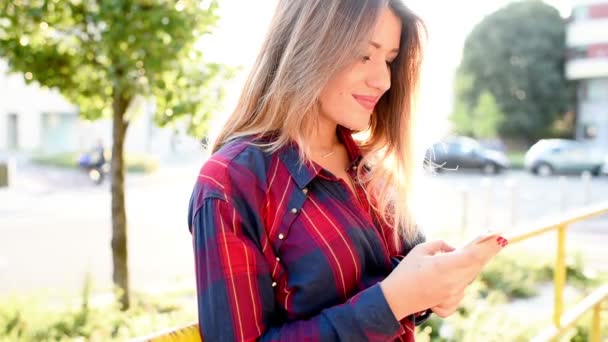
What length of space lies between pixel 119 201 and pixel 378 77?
160 inches

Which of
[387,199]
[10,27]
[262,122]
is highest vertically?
[10,27]

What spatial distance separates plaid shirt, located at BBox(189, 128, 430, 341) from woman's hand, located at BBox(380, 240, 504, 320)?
0.09 ft

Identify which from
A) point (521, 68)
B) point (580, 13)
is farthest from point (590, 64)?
Answer: point (521, 68)

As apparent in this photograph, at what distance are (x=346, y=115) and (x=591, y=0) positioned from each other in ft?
128

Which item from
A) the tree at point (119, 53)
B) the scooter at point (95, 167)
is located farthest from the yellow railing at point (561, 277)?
the scooter at point (95, 167)

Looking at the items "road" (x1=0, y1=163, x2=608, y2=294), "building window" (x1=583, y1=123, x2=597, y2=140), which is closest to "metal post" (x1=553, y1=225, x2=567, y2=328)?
"road" (x1=0, y1=163, x2=608, y2=294)

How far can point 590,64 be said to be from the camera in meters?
35.8

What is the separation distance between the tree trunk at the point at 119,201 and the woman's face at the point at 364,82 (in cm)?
387

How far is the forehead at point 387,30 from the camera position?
1354 mm

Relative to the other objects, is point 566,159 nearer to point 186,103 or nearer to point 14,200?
point 14,200

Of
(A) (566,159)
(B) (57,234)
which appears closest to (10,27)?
(B) (57,234)

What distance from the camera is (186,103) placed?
4594 mm

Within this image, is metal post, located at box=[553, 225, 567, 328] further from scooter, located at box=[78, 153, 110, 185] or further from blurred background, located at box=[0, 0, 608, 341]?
scooter, located at box=[78, 153, 110, 185]

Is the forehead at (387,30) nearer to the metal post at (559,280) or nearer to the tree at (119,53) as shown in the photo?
the metal post at (559,280)
